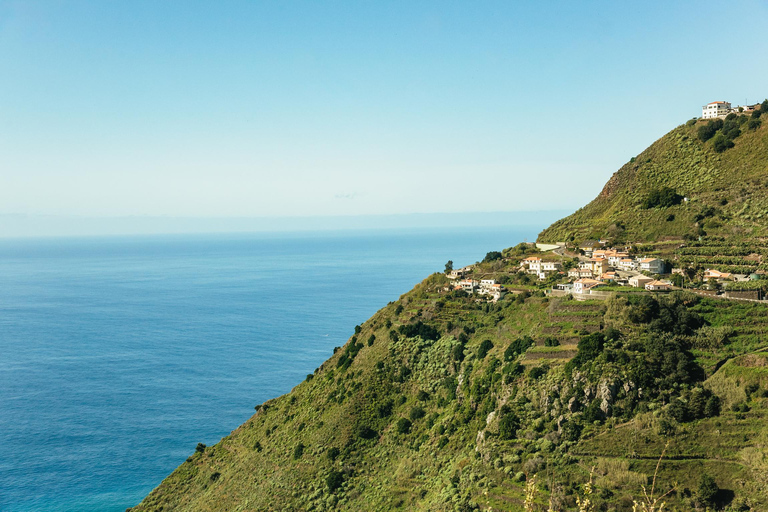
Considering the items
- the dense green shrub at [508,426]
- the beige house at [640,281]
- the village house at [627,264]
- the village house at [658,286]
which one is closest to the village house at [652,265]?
the village house at [627,264]

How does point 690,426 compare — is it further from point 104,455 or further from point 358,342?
point 104,455

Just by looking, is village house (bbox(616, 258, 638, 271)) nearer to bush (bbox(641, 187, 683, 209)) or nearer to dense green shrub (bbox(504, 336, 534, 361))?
bush (bbox(641, 187, 683, 209))

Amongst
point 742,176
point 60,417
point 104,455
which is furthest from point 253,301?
point 742,176

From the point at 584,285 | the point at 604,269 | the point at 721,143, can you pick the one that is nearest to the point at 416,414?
the point at 584,285

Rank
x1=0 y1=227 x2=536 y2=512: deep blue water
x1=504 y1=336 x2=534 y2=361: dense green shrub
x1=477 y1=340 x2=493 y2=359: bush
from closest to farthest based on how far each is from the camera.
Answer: x1=504 y1=336 x2=534 y2=361: dense green shrub → x1=477 y1=340 x2=493 y2=359: bush → x1=0 y1=227 x2=536 y2=512: deep blue water

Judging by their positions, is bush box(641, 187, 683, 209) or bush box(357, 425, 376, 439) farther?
bush box(641, 187, 683, 209)

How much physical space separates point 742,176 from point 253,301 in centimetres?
14359

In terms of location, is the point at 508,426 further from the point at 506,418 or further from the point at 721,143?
the point at 721,143

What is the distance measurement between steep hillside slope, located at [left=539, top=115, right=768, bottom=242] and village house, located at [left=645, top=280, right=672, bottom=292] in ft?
58.0

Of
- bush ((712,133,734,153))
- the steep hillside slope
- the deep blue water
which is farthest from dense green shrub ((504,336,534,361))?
bush ((712,133,734,153))

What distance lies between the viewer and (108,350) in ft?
417

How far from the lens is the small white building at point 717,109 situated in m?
94.3

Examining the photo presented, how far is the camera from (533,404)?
155 feet

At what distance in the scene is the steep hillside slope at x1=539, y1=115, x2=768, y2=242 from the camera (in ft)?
238
